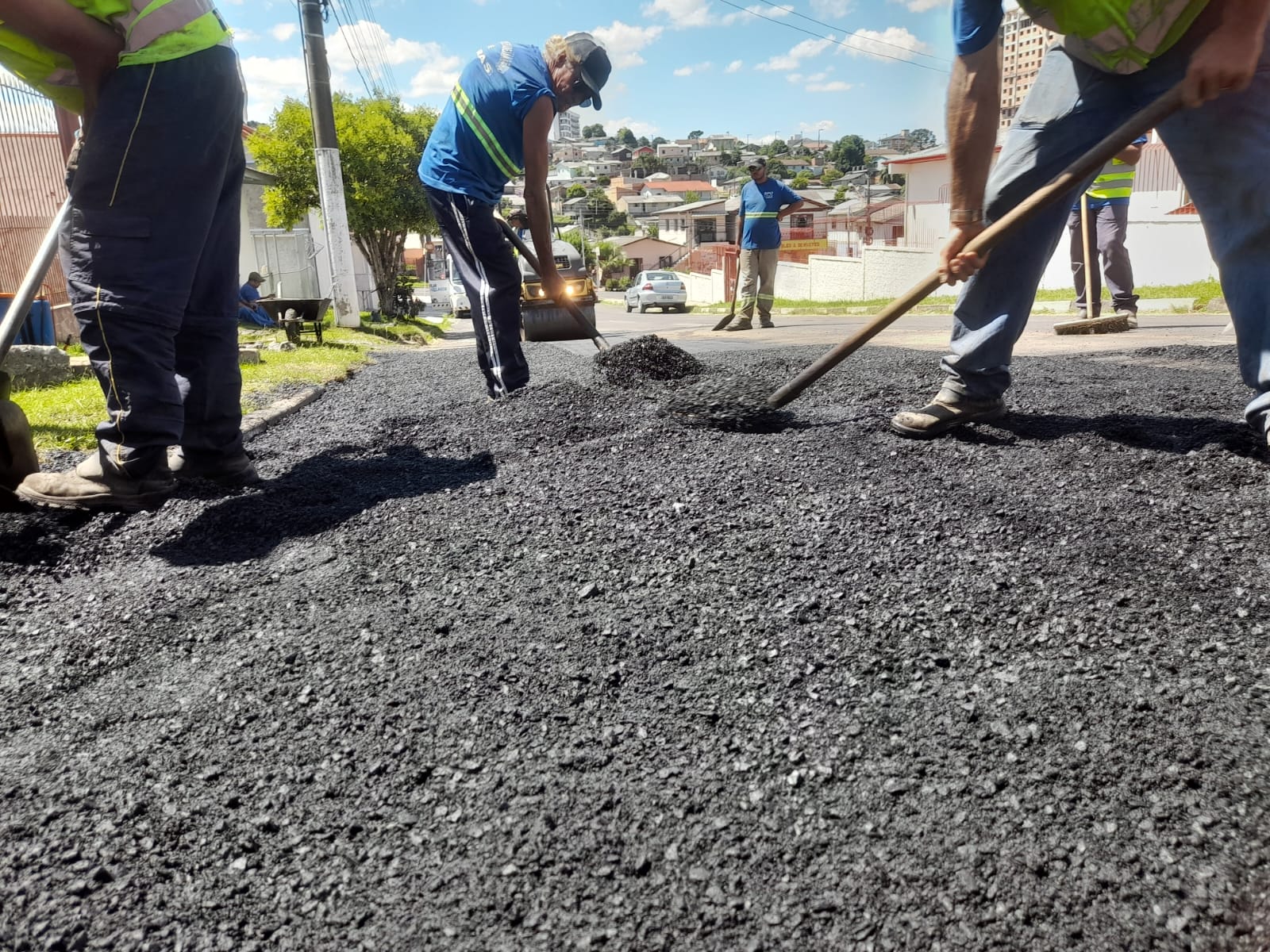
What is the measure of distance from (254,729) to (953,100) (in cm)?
220

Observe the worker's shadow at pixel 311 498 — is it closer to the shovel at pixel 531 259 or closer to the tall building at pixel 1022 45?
the shovel at pixel 531 259

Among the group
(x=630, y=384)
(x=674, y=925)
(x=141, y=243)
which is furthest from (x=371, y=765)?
(x=630, y=384)

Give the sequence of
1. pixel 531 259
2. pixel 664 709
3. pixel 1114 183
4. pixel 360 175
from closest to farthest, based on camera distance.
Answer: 1. pixel 664 709
2. pixel 531 259
3. pixel 1114 183
4. pixel 360 175

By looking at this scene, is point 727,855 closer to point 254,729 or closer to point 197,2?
point 254,729

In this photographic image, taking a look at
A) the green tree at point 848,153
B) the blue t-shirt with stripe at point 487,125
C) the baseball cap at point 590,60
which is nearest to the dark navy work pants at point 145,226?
the blue t-shirt with stripe at point 487,125

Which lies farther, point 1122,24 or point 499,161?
point 499,161

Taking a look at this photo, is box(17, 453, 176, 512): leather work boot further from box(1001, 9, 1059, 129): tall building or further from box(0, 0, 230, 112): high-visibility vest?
box(1001, 9, 1059, 129): tall building

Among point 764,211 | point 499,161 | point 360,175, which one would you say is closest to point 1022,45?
point 764,211

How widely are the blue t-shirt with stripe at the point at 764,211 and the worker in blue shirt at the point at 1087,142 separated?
690 centimetres

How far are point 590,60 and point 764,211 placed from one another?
631cm

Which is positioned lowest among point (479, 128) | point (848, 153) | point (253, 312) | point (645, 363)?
point (645, 363)

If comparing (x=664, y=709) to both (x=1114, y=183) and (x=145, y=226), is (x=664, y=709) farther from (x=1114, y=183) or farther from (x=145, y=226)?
(x=1114, y=183)

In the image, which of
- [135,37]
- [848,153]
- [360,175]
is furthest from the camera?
[848,153]

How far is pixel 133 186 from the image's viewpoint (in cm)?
202
